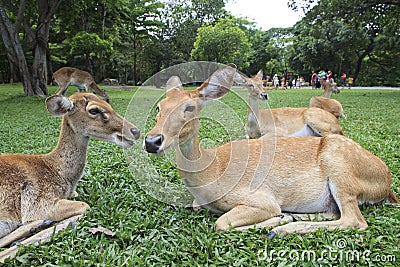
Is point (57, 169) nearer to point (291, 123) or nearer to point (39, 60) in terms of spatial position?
point (291, 123)

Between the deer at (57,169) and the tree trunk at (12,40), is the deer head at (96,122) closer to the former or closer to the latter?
the deer at (57,169)

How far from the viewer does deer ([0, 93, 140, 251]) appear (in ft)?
9.22

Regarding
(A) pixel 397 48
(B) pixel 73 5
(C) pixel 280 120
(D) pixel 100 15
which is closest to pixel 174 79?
(C) pixel 280 120

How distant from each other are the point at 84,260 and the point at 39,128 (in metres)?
6.22

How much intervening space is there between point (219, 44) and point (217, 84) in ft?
104

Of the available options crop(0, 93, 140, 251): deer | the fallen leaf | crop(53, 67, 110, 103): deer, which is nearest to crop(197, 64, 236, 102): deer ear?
crop(0, 93, 140, 251): deer

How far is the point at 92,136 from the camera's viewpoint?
11.0 feet

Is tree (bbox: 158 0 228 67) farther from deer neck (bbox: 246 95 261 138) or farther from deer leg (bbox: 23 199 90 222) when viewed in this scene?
deer leg (bbox: 23 199 90 222)

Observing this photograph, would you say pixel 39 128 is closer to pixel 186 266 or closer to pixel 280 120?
A: pixel 280 120

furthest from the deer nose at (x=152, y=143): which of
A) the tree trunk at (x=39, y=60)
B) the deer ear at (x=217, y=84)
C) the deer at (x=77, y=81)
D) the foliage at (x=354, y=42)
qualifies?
the foliage at (x=354, y=42)

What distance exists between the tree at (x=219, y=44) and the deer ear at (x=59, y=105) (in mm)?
27991

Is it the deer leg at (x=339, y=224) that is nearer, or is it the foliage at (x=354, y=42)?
the deer leg at (x=339, y=224)

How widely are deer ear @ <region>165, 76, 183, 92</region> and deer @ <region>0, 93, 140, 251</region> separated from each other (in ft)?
1.77

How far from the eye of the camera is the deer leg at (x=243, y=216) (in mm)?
2824
